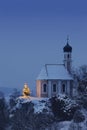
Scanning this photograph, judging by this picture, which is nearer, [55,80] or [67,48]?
[55,80]

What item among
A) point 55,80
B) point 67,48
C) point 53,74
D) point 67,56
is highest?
point 67,48

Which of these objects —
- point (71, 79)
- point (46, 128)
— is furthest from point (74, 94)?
point (46, 128)

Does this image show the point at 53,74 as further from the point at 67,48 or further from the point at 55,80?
the point at 67,48

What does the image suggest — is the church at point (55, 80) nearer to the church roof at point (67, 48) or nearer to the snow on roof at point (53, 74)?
the snow on roof at point (53, 74)

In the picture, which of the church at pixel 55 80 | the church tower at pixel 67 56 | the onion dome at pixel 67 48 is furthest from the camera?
the onion dome at pixel 67 48

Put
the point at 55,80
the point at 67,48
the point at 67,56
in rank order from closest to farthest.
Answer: the point at 55,80 < the point at 67,56 < the point at 67,48

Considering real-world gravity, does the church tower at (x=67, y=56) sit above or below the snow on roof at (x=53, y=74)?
above

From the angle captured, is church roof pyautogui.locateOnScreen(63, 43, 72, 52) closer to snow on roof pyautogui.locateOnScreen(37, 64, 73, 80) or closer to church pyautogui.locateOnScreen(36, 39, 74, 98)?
church pyautogui.locateOnScreen(36, 39, 74, 98)

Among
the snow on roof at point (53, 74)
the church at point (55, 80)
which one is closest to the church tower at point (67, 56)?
the church at point (55, 80)

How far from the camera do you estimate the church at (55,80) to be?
81.6 m

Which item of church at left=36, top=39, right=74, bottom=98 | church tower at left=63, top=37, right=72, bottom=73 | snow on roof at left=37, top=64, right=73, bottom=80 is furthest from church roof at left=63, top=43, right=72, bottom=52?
Answer: snow on roof at left=37, top=64, right=73, bottom=80

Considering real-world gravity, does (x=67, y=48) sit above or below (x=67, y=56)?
above

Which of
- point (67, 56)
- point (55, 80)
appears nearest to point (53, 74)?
point (55, 80)

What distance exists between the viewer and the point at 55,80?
3221 inches
